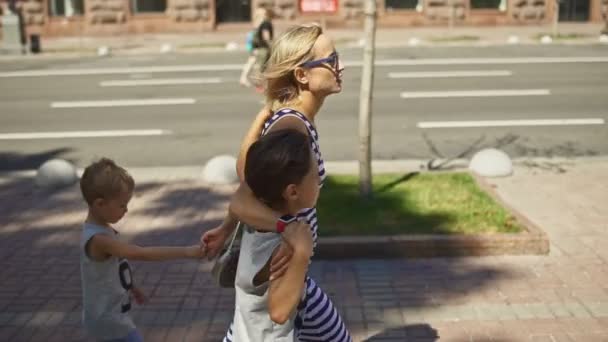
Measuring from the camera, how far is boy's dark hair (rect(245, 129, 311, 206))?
2744 millimetres

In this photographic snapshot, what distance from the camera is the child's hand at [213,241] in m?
3.43

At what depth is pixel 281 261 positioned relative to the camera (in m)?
2.72

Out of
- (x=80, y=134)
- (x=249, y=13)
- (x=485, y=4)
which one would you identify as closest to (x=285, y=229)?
(x=80, y=134)

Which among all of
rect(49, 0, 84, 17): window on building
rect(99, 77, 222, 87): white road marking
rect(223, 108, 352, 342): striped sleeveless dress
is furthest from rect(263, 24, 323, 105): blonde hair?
rect(49, 0, 84, 17): window on building

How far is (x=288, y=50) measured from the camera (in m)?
3.56

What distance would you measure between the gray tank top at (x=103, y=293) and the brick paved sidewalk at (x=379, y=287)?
4.39ft

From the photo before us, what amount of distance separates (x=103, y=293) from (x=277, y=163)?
1404 millimetres

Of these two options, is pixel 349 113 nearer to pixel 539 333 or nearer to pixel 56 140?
pixel 56 140

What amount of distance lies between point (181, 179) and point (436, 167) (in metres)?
3.11

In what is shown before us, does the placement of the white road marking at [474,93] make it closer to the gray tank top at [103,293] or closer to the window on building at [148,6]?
the gray tank top at [103,293]

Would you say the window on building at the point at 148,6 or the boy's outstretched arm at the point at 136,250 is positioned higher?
the window on building at the point at 148,6

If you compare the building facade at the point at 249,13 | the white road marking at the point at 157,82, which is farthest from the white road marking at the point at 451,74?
the building facade at the point at 249,13

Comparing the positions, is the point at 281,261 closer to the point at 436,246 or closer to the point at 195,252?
the point at 195,252

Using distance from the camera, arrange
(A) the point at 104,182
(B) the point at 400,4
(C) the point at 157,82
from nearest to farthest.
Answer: (A) the point at 104,182 < (C) the point at 157,82 < (B) the point at 400,4
